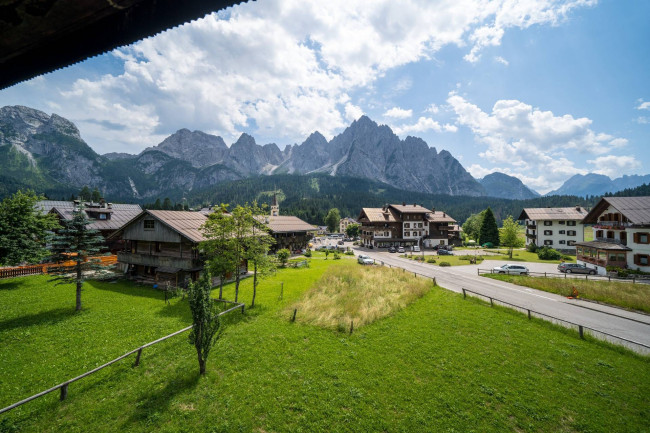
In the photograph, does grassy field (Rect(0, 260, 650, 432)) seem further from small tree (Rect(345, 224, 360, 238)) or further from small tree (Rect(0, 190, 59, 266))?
small tree (Rect(345, 224, 360, 238))

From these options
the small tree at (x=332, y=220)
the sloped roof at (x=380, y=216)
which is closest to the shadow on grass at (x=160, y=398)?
the sloped roof at (x=380, y=216)

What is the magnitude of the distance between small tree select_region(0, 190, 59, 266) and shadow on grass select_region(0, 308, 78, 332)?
949 centimetres

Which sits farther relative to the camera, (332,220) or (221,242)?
(332,220)

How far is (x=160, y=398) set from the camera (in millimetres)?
10203

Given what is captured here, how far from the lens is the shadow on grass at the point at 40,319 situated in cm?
1678

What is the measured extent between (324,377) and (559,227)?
76886 millimetres

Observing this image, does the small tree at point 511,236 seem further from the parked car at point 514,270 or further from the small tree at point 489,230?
the parked car at point 514,270

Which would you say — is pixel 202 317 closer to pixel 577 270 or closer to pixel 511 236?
pixel 577 270

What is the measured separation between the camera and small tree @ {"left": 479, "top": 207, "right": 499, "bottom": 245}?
75125 millimetres

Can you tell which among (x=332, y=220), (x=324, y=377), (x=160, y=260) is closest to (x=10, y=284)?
(x=160, y=260)

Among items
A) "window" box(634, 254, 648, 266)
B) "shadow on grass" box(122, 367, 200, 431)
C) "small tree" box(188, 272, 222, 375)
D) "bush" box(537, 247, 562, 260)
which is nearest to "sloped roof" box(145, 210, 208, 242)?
"small tree" box(188, 272, 222, 375)

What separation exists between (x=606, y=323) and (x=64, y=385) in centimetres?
3354

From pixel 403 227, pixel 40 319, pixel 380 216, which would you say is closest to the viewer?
pixel 40 319

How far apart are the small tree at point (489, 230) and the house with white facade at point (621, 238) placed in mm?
34832
